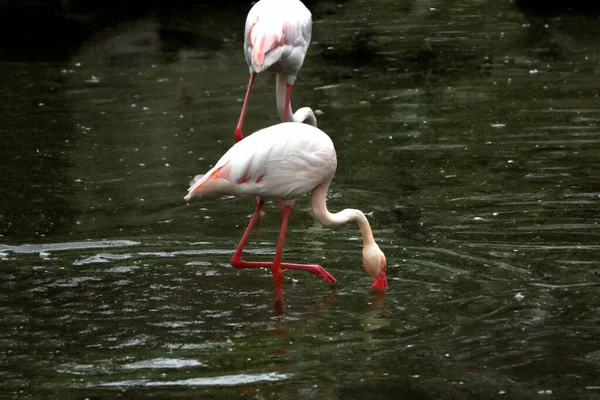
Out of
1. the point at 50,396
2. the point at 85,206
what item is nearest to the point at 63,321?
the point at 50,396

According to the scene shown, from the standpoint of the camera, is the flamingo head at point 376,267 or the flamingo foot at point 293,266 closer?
the flamingo head at point 376,267

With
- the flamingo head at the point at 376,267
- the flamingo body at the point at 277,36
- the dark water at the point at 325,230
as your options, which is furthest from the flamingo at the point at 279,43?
the flamingo head at the point at 376,267

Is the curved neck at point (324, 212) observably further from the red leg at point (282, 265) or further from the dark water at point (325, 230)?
the dark water at point (325, 230)

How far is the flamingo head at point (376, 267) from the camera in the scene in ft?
20.3

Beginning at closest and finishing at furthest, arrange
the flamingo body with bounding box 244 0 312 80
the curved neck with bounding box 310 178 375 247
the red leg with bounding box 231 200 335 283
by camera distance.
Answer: the red leg with bounding box 231 200 335 283 → the curved neck with bounding box 310 178 375 247 → the flamingo body with bounding box 244 0 312 80

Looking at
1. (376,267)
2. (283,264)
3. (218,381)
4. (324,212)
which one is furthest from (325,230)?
(218,381)

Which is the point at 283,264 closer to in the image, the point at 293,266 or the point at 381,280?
the point at 293,266

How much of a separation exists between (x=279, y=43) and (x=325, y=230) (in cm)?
141

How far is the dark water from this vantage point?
5055mm

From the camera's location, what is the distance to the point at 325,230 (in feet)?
24.8

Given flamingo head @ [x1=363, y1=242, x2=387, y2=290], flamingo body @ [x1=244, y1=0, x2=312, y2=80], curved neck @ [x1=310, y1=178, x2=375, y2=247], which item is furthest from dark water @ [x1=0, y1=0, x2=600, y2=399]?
flamingo body @ [x1=244, y1=0, x2=312, y2=80]

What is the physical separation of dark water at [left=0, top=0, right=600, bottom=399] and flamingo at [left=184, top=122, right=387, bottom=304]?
7.4 inches

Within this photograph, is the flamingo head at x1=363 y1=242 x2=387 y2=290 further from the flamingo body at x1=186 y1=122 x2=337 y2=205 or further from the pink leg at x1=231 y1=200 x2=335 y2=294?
the flamingo body at x1=186 y1=122 x2=337 y2=205

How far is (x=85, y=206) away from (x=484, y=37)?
7803 millimetres
